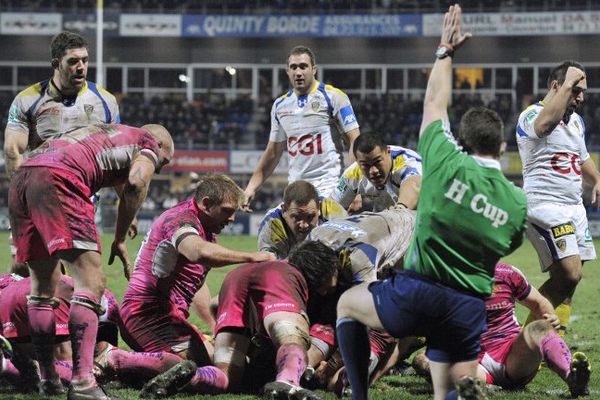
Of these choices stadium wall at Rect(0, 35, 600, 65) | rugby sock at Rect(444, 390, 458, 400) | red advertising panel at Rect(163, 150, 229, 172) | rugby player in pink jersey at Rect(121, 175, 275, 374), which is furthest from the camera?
stadium wall at Rect(0, 35, 600, 65)

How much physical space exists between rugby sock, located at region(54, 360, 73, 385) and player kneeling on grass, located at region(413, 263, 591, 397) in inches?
92.0

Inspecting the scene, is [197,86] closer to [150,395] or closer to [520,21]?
[520,21]

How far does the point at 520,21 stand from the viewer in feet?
131

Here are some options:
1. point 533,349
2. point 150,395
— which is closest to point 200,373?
point 150,395

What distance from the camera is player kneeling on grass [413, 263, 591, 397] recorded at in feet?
20.3

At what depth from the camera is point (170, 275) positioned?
266 inches

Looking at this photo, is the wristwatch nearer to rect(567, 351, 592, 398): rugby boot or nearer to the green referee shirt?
the green referee shirt

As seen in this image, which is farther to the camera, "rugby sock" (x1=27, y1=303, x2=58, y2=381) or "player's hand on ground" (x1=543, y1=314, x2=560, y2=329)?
"player's hand on ground" (x1=543, y1=314, x2=560, y2=329)

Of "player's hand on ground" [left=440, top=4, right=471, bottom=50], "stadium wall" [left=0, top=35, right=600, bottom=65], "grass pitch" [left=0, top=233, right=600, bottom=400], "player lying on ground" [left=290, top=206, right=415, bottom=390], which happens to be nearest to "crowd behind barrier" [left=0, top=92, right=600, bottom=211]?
"stadium wall" [left=0, top=35, right=600, bottom=65]

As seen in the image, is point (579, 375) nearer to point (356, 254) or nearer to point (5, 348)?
point (356, 254)

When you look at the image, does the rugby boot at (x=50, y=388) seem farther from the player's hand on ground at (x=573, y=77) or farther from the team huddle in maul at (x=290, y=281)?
the player's hand on ground at (x=573, y=77)

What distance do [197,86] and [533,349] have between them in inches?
1486

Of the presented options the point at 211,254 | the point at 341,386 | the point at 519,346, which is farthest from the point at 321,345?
the point at 519,346

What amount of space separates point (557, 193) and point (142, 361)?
3791 millimetres
